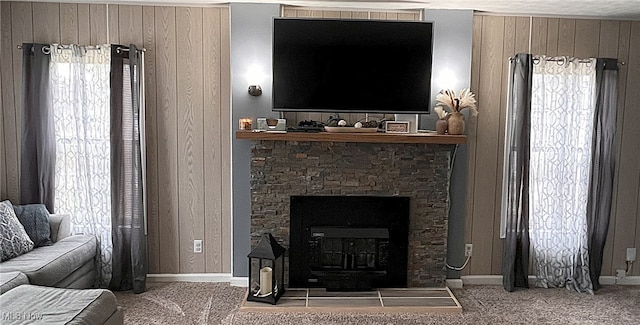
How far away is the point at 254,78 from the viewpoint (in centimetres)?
397

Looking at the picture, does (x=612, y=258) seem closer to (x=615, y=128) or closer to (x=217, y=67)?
(x=615, y=128)

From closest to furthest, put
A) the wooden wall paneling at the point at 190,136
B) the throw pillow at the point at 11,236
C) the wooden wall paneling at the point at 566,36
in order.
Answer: the throw pillow at the point at 11,236 < the wooden wall paneling at the point at 190,136 < the wooden wall paneling at the point at 566,36

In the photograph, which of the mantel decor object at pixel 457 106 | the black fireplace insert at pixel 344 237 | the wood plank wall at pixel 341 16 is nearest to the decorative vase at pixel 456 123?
the mantel decor object at pixel 457 106

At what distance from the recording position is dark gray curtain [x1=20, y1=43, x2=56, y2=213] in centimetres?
387

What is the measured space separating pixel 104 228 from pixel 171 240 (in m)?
0.56

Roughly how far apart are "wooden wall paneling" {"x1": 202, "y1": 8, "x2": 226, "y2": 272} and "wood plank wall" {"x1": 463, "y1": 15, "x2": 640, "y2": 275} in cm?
222

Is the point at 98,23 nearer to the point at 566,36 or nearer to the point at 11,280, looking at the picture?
the point at 11,280

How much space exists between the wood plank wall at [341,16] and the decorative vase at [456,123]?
52 cm

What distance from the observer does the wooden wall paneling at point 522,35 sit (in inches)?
163

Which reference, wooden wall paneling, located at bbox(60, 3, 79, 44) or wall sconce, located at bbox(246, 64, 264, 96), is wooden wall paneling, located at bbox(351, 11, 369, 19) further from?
wooden wall paneling, located at bbox(60, 3, 79, 44)

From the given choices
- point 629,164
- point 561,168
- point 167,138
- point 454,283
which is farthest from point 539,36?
point 167,138

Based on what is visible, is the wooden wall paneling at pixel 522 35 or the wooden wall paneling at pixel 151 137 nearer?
the wooden wall paneling at pixel 151 137

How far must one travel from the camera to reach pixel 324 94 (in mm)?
3812

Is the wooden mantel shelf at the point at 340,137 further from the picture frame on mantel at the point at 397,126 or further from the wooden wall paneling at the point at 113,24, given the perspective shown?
the wooden wall paneling at the point at 113,24
